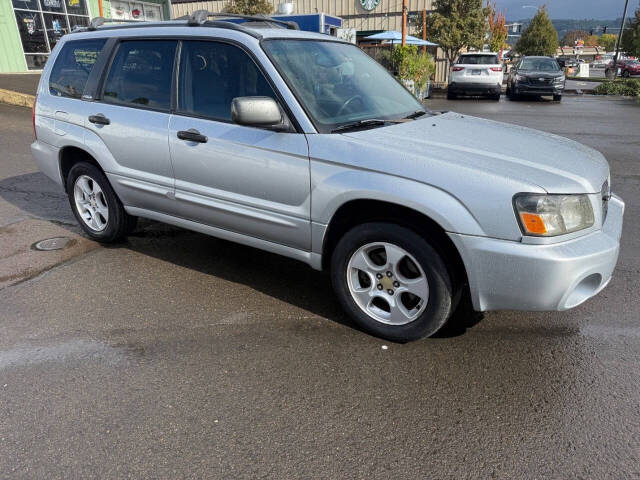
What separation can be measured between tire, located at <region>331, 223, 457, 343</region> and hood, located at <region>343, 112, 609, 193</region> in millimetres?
422

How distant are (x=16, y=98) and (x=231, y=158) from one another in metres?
12.4

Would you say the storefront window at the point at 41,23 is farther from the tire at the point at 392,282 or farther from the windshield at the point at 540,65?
the tire at the point at 392,282

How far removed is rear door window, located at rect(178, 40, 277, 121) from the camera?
3.53 m

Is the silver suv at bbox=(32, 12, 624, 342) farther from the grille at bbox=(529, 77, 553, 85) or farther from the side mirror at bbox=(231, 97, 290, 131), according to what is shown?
the grille at bbox=(529, 77, 553, 85)

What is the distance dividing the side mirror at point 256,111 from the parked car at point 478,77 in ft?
60.6

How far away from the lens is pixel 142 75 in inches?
164

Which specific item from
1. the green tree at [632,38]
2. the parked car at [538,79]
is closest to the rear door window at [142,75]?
the parked car at [538,79]

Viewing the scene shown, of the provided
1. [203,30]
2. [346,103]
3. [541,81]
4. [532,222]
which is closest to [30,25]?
[203,30]

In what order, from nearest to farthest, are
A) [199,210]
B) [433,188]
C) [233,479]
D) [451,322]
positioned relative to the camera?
[233,479] < [433,188] < [451,322] < [199,210]

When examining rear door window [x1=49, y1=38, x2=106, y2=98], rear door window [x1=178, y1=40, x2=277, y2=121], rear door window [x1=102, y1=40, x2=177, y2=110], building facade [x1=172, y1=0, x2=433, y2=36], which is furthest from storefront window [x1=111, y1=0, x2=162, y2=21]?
rear door window [x1=178, y1=40, x2=277, y2=121]

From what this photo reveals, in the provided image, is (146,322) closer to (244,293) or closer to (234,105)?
(244,293)

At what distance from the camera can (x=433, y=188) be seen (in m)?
2.82

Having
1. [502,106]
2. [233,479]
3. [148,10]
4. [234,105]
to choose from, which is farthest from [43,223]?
[148,10]

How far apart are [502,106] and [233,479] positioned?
59.9 ft
